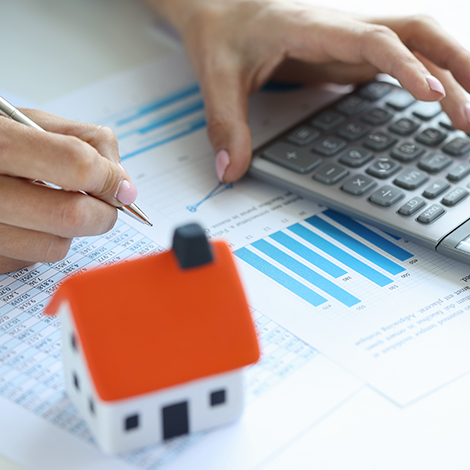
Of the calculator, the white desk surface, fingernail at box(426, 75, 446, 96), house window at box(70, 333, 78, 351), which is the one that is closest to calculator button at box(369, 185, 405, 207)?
the calculator

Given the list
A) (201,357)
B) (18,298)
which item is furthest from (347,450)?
(18,298)

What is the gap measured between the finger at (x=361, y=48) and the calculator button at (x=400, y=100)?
7 cm

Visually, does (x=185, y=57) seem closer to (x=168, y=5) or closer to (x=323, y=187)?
(x=168, y=5)

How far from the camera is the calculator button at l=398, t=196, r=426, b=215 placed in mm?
545

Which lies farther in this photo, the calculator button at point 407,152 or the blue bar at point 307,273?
the calculator button at point 407,152

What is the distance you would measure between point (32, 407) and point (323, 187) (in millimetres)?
347

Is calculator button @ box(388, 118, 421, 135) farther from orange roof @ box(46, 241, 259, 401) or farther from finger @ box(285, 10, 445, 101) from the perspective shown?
orange roof @ box(46, 241, 259, 401)

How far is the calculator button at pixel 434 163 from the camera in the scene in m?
0.59

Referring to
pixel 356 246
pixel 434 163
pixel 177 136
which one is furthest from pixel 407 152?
pixel 177 136

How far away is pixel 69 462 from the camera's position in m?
0.35

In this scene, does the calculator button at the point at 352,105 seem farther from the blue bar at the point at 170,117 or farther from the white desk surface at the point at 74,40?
the white desk surface at the point at 74,40

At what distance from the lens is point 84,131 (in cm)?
52

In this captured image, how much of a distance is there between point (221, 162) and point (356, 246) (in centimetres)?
18

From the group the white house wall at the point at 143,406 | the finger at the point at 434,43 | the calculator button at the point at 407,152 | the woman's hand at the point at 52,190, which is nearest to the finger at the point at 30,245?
the woman's hand at the point at 52,190
